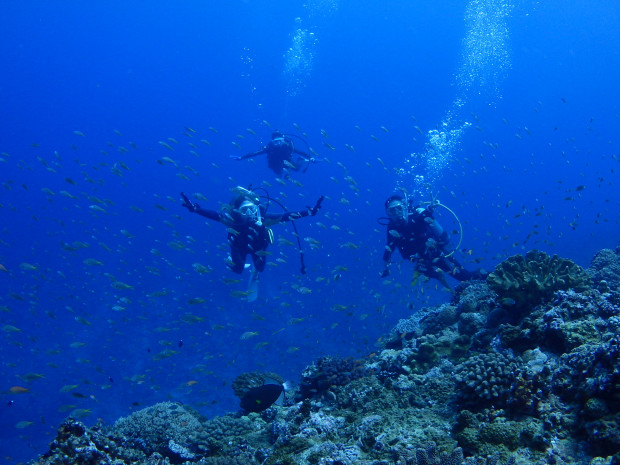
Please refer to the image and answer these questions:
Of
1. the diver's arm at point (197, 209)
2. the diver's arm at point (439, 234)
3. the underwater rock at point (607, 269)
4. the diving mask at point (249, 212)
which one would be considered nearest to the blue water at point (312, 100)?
the diver's arm at point (439, 234)

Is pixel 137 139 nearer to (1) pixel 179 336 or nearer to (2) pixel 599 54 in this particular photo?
(1) pixel 179 336

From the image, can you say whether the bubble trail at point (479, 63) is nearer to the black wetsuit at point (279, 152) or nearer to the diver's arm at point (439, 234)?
the black wetsuit at point (279, 152)

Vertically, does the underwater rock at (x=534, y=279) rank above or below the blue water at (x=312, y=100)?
below

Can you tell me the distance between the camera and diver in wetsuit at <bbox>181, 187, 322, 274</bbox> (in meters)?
10.8

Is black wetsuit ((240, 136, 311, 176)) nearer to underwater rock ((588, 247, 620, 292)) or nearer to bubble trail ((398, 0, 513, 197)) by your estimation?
underwater rock ((588, 247, 620, 292))

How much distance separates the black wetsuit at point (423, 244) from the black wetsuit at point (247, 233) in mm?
2996

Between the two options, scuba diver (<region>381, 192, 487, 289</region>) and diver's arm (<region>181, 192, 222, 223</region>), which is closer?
diver's arm (<region>181, 192, 222, 223</region>)

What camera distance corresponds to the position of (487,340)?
5.90 metres

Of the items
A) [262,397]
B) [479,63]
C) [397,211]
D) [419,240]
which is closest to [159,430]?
[262,397]

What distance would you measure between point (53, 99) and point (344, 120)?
129090mm

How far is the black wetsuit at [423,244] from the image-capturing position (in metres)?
11.5

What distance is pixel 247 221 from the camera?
11.5 metres

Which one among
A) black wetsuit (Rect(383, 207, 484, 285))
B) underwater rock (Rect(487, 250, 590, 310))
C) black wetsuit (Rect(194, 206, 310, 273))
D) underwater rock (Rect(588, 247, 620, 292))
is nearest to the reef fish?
black wetsuit (Rect(194, 206, 310, 273))

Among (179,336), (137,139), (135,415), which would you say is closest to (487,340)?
(135,415)
